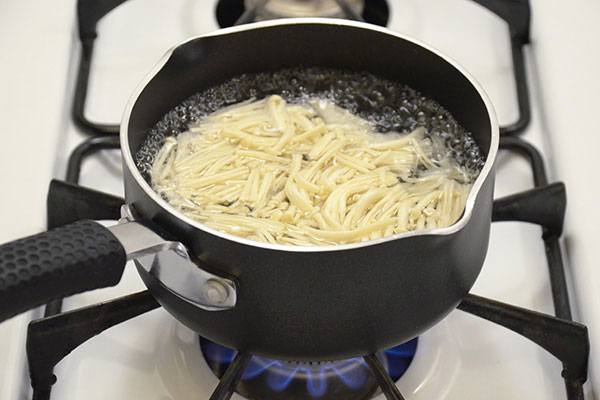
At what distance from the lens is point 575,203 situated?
3.12 feet

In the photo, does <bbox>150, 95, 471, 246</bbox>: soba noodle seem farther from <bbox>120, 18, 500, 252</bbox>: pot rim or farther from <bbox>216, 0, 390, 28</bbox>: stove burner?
<bbox>216, 0, 390, 28</bbox>: stove burner

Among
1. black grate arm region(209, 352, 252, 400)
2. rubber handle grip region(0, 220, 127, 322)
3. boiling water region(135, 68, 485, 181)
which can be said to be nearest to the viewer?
rubber handle grip region(0, 220, 127, 322)

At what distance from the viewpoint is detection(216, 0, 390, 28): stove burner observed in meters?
1.22

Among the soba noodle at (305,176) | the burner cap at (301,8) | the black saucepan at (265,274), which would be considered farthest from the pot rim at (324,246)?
the burner cap at (301,8)

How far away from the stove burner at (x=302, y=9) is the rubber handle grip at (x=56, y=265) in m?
0.65

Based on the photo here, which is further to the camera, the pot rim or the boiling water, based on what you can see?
the boiling water

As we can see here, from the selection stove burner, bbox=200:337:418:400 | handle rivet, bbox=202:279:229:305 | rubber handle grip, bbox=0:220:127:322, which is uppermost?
rubber handle grip, bbox=0:220:127:322

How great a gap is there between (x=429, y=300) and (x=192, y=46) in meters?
0.37

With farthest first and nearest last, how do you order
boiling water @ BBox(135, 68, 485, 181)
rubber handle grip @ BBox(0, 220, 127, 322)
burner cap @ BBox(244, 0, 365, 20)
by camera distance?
burner cap @ BBox(244, 0, 365, 20)
boiling water @ BBox(135, 68, 485, 181)
rubber handle grip @ BBox(0, 220, 127, 322)

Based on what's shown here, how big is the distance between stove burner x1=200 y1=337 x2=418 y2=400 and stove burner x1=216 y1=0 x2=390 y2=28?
572 mm

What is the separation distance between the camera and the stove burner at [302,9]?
122cm

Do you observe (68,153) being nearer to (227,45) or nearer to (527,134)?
(227,45)

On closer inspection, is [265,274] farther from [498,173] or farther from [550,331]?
[498,173]

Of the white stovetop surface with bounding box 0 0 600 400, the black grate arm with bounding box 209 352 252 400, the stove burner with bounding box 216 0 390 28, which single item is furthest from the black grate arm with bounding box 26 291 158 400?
the stove burner with bounding box 216 0 390 28
